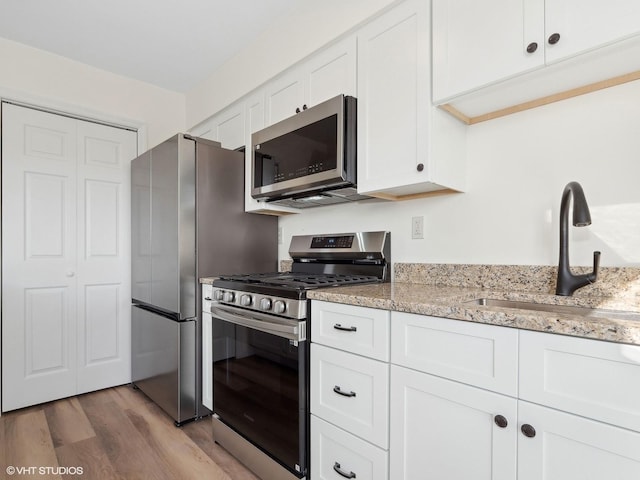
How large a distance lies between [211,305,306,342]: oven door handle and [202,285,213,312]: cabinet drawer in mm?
124

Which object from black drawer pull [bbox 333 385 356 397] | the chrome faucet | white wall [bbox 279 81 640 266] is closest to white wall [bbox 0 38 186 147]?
white wall [bbox 279 81 640 266]

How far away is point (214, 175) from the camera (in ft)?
7.52

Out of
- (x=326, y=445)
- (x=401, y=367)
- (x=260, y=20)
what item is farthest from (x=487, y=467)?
(x=260, y=20)

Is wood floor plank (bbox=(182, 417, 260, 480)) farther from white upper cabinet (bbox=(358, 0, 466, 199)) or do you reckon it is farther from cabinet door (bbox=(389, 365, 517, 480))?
→ white upper cabinet (bbox=(358, 0, 466, 199))

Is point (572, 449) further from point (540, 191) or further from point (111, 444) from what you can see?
point (111, 444)

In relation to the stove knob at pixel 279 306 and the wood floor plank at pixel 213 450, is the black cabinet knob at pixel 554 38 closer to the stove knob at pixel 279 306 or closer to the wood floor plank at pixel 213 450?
the stove knob at pixel 279 306

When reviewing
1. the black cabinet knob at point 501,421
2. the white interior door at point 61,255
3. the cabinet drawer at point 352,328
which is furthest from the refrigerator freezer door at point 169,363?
the black cabinet knob at point 501,421

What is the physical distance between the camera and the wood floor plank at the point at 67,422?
6.76 ft

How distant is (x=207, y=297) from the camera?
2172 millimetres

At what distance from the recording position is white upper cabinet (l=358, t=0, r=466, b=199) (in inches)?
57.4

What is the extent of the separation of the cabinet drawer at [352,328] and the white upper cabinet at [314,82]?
108cm

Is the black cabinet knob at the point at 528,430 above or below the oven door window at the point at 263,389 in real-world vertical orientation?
above

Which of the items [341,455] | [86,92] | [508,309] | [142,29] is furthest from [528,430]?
[86,92]

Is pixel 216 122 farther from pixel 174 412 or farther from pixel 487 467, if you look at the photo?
pixel 487 467
